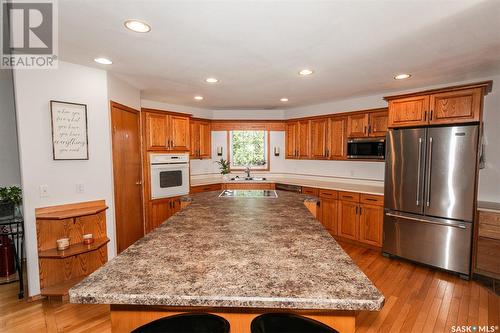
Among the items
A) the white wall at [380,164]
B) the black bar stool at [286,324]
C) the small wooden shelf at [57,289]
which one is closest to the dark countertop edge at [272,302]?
the black bar stool at [286,324]

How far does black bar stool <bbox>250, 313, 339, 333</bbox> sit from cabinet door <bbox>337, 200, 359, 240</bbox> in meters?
3.18

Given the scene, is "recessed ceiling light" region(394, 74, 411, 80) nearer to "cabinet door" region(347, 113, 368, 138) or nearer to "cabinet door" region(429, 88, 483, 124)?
"cabinet door" region(429, 88, 483, 124)

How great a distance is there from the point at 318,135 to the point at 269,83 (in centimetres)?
181

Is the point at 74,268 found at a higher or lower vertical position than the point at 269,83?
lower

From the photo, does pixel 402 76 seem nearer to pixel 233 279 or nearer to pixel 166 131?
pixel 233 279

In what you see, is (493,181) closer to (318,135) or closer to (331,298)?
(318,135)

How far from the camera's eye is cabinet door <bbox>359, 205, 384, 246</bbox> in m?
3.60

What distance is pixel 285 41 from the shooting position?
6.68 ft

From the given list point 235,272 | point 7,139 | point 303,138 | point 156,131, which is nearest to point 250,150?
point 303,138

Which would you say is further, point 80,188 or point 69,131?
point 80,188

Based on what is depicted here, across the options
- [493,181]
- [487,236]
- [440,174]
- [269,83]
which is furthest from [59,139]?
[493,181]

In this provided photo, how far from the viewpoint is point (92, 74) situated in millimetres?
2736

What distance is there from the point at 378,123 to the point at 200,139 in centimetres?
338

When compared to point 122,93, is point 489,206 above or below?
below
